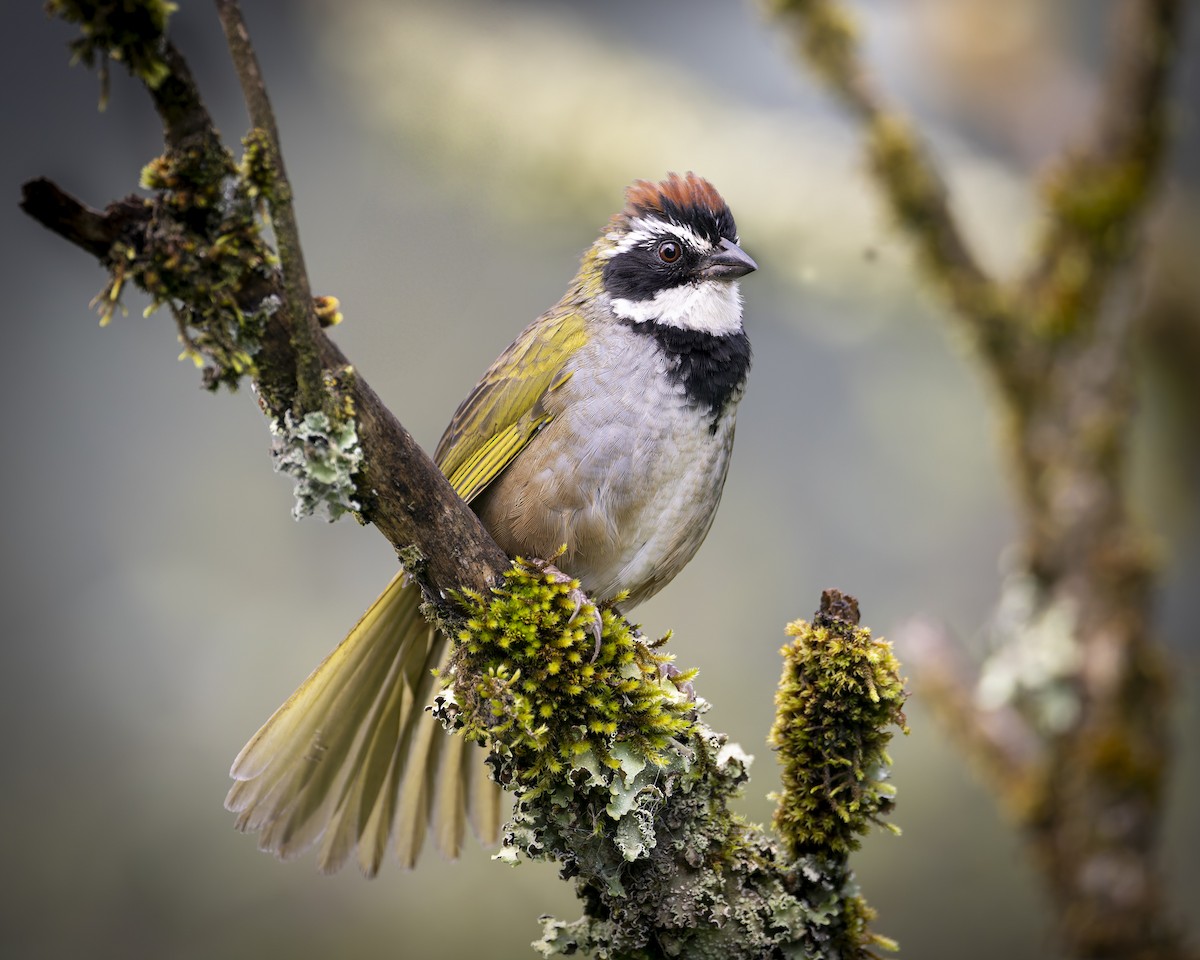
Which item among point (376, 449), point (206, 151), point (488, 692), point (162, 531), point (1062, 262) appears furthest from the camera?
point (162, 531)

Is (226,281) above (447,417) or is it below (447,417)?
below

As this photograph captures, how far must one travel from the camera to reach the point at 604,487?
281cm

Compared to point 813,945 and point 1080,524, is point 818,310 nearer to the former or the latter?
point 1080,524

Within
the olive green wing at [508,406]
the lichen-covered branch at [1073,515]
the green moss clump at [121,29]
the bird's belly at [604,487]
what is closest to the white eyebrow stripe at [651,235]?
the olive green wing at [508,406]

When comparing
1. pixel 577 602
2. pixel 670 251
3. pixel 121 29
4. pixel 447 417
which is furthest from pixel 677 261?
pixel 447 417

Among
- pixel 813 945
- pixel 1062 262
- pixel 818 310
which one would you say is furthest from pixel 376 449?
pixel 818 310

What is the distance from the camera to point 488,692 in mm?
2205

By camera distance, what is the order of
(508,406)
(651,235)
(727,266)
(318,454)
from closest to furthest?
(318,454) → (508,406) → (727,266) → (651,235)

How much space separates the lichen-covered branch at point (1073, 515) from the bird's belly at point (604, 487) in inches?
55.3

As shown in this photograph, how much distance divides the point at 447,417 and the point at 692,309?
2848 mm

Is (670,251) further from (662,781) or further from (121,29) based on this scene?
(121,29)

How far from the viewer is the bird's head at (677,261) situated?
3.08 m

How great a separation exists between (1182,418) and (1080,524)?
213 centimetres

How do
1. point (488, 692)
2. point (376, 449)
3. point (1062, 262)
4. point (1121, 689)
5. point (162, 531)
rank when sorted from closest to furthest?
point (376, 449), point (488, 692), point (1121, 689), point (1062, 262), point (162, 531)
